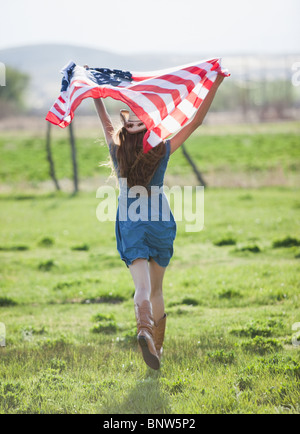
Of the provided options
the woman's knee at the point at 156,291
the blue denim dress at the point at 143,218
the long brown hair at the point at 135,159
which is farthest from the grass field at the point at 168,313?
the long brown hair at the point at 135,159

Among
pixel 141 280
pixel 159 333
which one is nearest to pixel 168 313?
pixel 159 333

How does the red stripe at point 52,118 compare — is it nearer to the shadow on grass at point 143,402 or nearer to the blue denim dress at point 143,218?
the blue denim dress at point 143,218

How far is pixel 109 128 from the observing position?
15.9 feet

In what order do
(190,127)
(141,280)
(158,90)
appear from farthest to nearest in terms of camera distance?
1. (158,90)
2. (190,127)
3. (141,280)

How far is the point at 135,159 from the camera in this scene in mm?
4535

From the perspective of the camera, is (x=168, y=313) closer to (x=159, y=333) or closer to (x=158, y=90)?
(x=159, y=333)

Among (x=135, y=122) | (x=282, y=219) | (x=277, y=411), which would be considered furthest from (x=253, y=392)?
(x=282, y=219)

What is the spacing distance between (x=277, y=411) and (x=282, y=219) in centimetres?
968

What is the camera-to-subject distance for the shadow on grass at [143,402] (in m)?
4.02

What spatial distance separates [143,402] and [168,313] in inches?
117

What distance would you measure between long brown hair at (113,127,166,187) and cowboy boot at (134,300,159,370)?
1.08m

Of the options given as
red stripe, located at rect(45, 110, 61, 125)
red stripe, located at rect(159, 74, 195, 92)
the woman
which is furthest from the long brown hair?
red stripe, located at rect(159, 74, 195, 92)

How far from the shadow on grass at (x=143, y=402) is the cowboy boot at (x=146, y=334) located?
8.6 inches

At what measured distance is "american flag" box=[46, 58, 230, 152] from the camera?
15.5 ft
